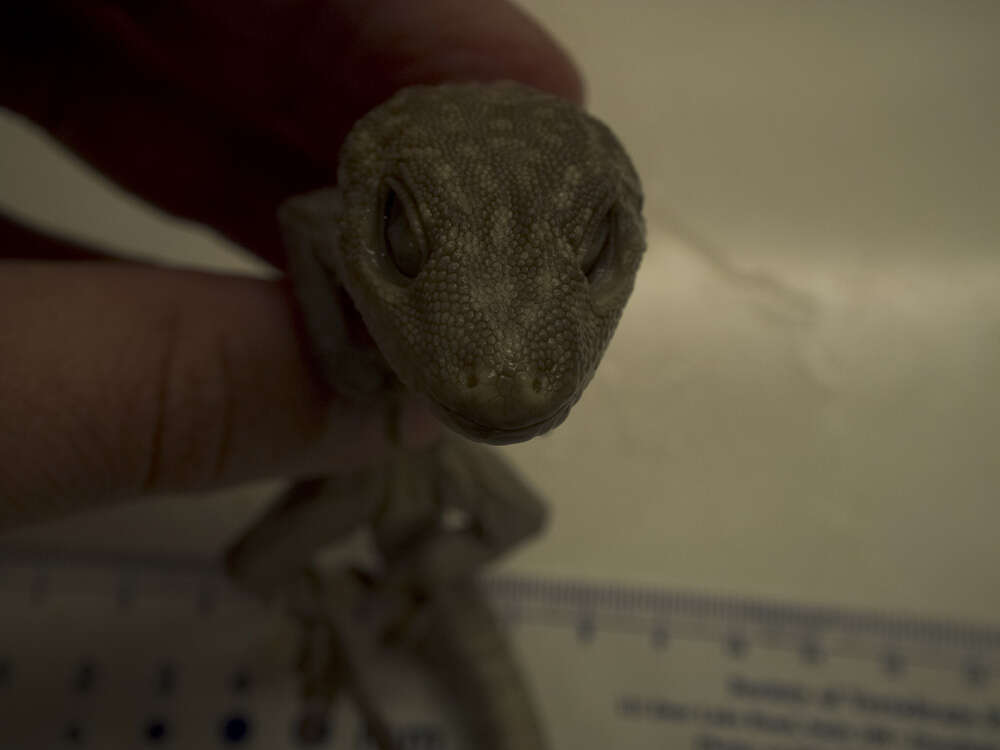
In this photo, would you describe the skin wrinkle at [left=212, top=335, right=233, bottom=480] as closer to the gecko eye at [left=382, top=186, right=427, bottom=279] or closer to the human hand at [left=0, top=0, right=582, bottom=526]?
the human hand at [left=0, top=0, right=582, bottom=526]

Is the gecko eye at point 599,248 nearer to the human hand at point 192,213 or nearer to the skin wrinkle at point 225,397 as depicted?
the human hand at point 192,213

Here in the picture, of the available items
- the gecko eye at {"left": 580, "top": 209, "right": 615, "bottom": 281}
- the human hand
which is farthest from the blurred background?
the gecko eye at {"left": 580, "top": 209, "right": 615, "bottom": 281}

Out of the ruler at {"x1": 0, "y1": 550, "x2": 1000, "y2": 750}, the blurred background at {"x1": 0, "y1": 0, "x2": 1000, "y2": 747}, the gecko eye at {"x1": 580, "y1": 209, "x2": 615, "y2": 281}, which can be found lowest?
the ruler at {"x1": 0, "y1": 550, "x2": 1000, "y2": 750}

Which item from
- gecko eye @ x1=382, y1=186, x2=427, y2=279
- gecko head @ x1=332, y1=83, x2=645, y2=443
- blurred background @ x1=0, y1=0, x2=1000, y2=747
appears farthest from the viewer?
blurred background @ x1=0, y1=0, x2=1000, y2=747

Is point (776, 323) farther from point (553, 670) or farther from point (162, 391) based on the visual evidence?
point (162, 391)

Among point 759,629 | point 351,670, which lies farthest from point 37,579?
point 759,629

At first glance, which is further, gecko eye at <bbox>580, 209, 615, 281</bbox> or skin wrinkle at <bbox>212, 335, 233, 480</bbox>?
skin wrinkle at <bbox>212, 335, 233, 480</bbox>
